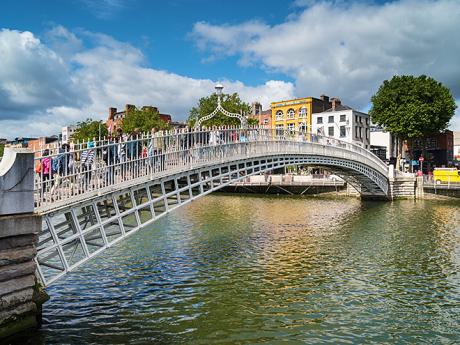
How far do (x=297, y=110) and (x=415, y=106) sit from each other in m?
19.9

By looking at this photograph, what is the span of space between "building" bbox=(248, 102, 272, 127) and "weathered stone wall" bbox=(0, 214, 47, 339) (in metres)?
61.1

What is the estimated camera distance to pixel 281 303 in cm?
1060

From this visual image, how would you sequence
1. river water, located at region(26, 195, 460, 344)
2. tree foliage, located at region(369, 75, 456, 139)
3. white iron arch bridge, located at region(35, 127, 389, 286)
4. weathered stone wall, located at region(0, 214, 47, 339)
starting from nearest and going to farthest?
weathered stone wall, located at region(0, 214, 47, 339), river water, located at region(26, 195, 460, 344), white iron arch bridge, located at region(35, 127, 389, 286), tree foliage, located at region(369, 75, 456, 139)

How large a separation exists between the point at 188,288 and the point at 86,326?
3.19 metres

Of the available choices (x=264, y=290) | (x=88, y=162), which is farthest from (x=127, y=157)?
(x=264, y=290)

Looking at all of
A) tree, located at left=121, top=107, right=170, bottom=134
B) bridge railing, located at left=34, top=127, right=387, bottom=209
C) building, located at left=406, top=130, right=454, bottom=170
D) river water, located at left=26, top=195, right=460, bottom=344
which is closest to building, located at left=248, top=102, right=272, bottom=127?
tree, located at left=121, top=107, right=170, bottom=134

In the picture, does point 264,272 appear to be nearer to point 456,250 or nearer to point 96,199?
point 96,199

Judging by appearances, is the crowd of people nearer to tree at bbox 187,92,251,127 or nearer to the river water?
the river water

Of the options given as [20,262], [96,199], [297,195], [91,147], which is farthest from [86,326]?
[297,195]

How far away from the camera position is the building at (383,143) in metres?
67.2

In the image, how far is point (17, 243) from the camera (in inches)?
315

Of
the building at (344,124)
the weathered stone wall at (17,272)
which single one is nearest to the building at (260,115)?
the building at (344,124)

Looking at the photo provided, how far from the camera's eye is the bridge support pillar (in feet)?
25.6

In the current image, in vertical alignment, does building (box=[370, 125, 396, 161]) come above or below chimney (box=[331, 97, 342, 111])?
below
